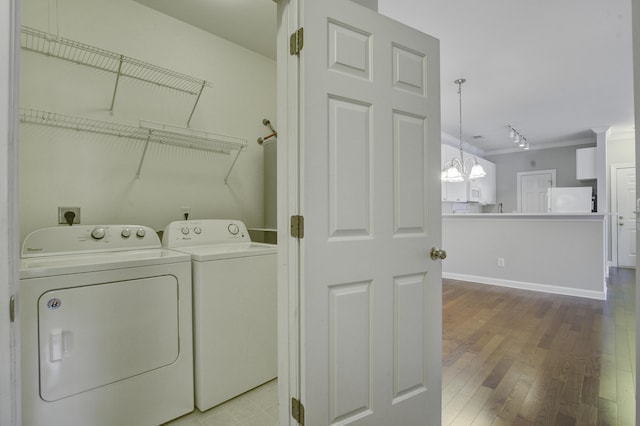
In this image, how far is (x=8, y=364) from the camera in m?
0.71

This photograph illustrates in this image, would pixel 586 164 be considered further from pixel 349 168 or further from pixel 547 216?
pixel 349 168

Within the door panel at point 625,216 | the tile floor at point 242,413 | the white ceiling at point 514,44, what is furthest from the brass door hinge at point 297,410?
the door panel at point 625,216

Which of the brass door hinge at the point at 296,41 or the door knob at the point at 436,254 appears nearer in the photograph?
the brass door hinge at the point at 296,41

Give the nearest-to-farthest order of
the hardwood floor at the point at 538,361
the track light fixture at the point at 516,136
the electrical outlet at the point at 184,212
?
1. the hardwood floor at the point at 538,361
2. the electrical outlet at the point at 184,212
3. the track light fixture at the point at 516,136

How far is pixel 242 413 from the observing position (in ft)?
5.68

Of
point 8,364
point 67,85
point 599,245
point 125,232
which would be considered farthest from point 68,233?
point 599,245

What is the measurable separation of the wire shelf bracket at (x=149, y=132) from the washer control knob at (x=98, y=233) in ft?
1.79

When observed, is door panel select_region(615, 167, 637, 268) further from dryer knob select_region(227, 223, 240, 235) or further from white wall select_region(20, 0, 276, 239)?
dryer knob select_region(227, 223, 240, 235)

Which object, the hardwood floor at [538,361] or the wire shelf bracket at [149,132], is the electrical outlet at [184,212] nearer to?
the wire shelf bracket at [149,132]

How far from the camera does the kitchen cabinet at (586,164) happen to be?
18.5 ft

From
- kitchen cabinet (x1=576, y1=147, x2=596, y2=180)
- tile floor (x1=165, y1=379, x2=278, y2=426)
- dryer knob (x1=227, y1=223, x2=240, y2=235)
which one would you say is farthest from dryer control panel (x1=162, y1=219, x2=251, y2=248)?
kitchen cabinet (x1=576, y1=147, x2=596, y2=180)

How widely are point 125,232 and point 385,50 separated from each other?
1833 millimetres

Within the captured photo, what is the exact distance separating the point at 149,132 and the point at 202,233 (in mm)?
807

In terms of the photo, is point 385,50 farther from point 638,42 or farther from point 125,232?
point 125,232
